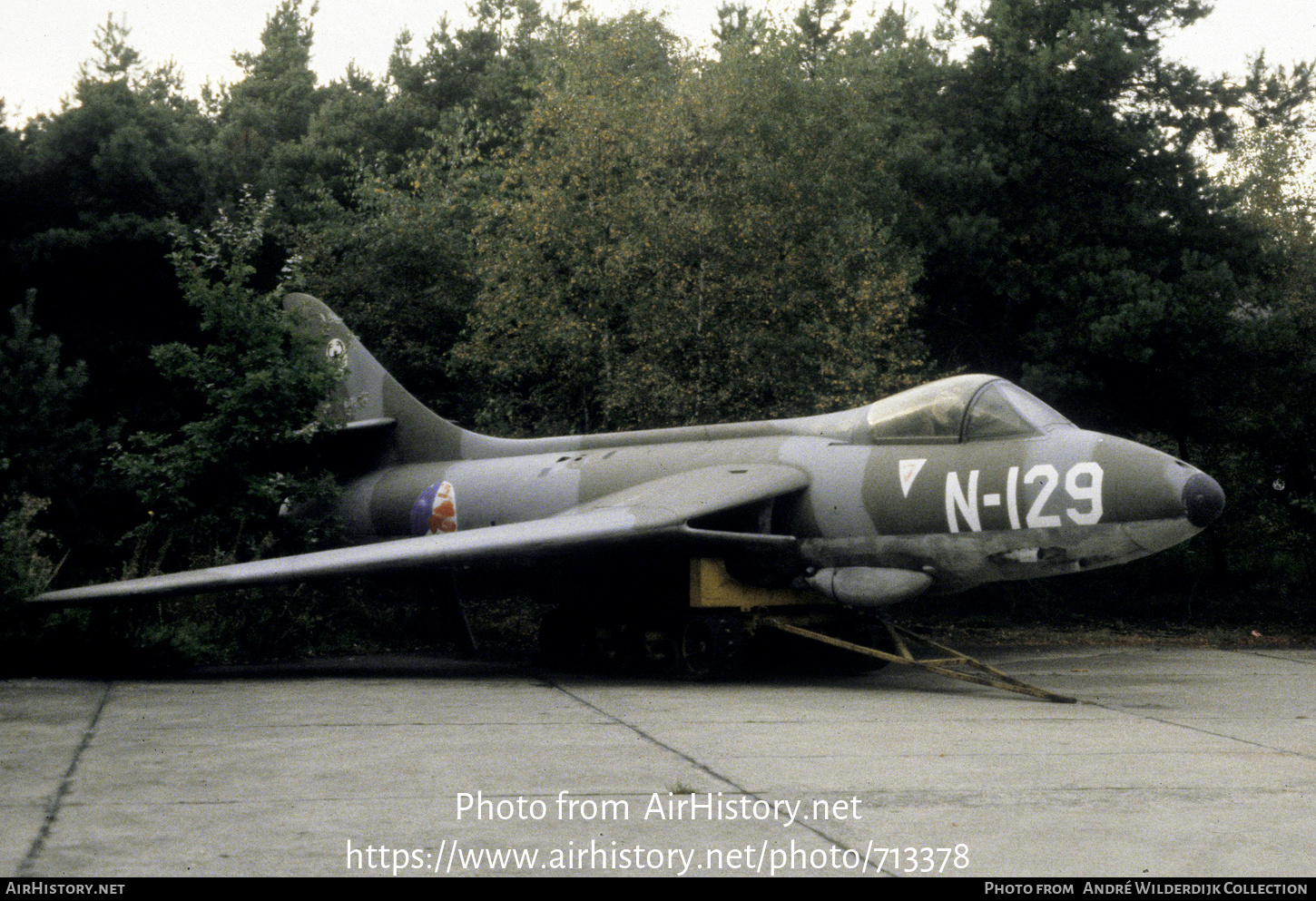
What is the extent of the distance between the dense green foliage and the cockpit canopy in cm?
376

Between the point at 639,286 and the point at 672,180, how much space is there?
1.53 meters

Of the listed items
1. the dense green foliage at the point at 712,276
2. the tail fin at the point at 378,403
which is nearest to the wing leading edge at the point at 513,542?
the dense green foliage at the point at 712,276

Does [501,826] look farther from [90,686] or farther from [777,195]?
[777,195]

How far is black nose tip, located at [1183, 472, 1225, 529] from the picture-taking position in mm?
10305

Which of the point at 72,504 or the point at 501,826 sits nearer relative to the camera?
the point at 501,826

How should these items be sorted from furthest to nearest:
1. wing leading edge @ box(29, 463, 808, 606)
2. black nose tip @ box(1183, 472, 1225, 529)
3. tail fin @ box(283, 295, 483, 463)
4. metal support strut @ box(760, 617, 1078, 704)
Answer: tail fin @ box(283, 295, 483, 463) < wing leading edge @ box(29, 463, 808, 606) < metal support strut @ box(760, 617, 1078, 704) < black nose tip @ box(1183, 472, 1225, 529)

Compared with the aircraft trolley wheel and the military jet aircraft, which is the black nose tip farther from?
the aircraft trolley wheel

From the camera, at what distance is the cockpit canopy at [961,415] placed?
1127 cm

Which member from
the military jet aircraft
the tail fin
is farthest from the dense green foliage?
the military jet aircraft

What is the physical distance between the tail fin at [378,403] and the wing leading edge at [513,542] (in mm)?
3715

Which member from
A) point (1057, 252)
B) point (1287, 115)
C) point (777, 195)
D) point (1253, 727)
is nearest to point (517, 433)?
point (777, 195)

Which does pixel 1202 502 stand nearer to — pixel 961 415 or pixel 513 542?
pixel 961 415

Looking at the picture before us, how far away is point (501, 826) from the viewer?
214 inches

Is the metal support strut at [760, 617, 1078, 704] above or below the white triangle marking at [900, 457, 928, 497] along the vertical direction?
below
